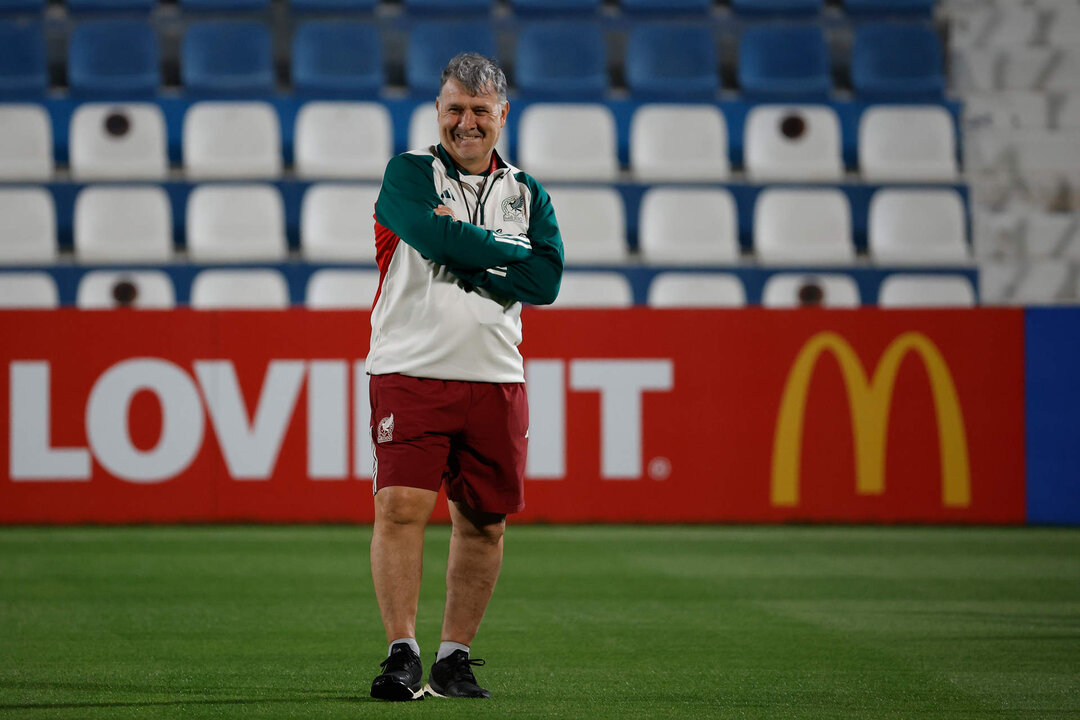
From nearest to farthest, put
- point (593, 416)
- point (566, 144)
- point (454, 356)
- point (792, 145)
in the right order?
1. point (454, 356)
2. point (593, 416)
3. point (566, 144)
4. point (792, 145)

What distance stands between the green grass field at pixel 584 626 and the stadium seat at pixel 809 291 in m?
2.82

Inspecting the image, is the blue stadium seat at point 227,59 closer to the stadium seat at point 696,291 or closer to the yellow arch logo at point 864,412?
the stadium seat at point 696,291

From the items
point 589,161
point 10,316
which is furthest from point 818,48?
point 10,316

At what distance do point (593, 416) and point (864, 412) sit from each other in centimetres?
161

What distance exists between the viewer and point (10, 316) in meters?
8.45

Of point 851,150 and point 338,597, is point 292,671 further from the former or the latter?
point 851,150

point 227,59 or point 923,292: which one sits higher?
point 227,59

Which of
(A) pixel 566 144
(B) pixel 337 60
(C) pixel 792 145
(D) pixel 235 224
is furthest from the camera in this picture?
(B) pixel 337 60

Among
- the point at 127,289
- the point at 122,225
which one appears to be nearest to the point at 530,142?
the point at 122,225

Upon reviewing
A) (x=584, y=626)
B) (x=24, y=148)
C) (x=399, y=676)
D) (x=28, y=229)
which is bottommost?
(x=584, y=626)

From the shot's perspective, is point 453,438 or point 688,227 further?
point 688,227

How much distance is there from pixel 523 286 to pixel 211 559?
3721 mm

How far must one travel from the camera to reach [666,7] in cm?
1294

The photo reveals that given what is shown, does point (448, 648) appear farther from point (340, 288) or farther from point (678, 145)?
point (678, 145)
